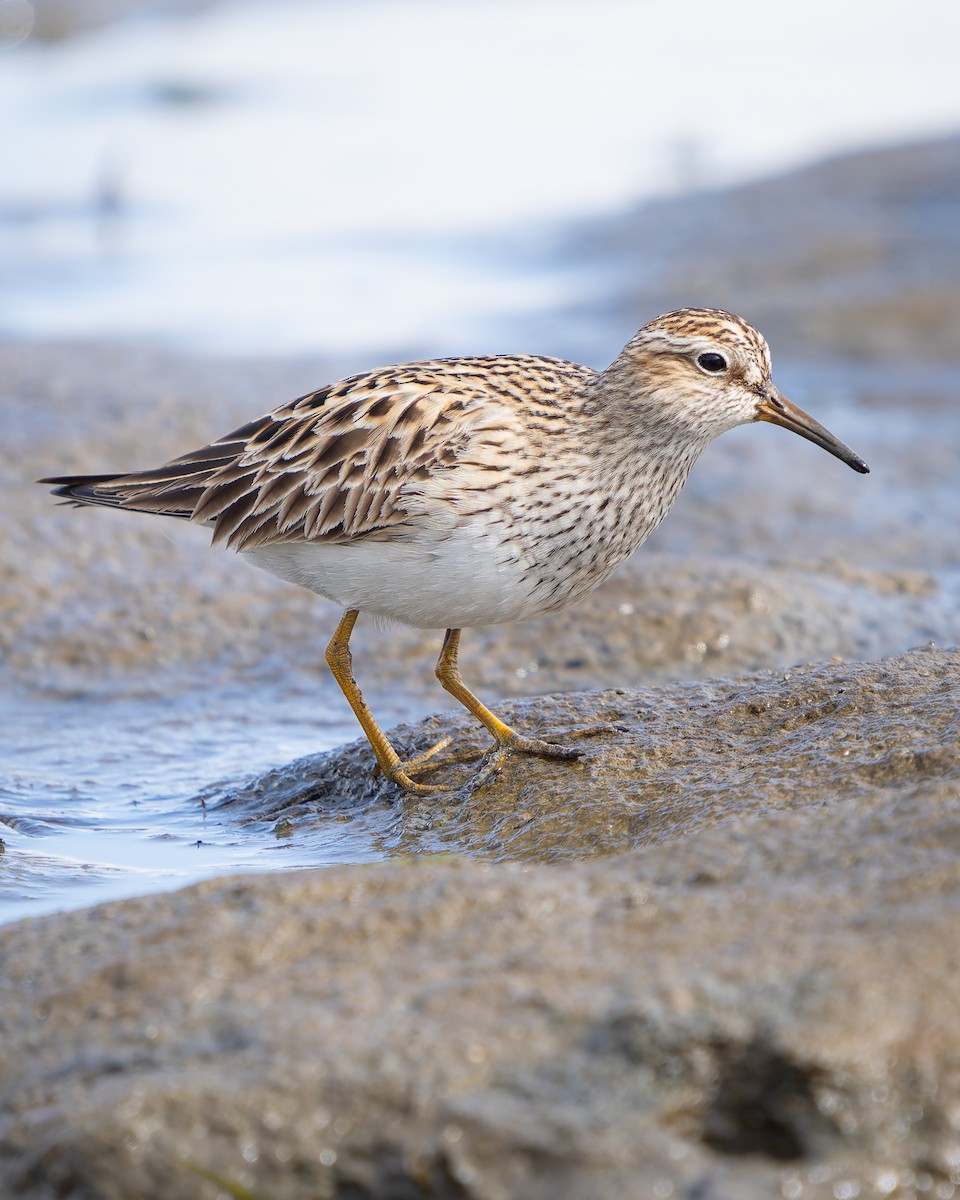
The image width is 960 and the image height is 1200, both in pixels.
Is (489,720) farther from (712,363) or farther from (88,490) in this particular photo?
(88,490)

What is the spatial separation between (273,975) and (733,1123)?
109 cm

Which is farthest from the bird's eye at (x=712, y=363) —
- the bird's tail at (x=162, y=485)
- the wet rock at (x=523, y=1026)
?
the wet rock at (x=523, y=1026)

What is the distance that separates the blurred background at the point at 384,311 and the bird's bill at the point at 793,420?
1.22 m

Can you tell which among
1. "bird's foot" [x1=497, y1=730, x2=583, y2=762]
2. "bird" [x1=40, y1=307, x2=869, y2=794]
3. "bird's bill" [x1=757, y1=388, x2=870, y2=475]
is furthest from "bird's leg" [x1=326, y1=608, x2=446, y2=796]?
"bird's bill" [x1=757, y1=388, x2=870, y2=475]

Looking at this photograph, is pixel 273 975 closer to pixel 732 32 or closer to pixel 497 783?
pixel 497 783

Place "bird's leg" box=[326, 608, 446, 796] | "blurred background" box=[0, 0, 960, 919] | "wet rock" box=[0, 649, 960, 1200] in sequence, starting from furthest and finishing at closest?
"blurred background" box=[0, 0, 960, 919] < "bird's leg" box=[326, 608, 446, 796] < "wet rock" box=[0, 649, 960, 1200]

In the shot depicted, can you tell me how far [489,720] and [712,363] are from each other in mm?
1622

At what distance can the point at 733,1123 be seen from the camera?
331 cm

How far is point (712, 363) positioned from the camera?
6277mm

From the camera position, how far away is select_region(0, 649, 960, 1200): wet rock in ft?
10.5

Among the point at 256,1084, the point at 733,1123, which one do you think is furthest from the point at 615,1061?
the point at 256,1084

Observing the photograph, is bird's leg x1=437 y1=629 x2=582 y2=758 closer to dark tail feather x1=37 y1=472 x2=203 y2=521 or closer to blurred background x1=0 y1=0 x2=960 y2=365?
dark tail feather x1=37 y1=472 x2=203 y2=521

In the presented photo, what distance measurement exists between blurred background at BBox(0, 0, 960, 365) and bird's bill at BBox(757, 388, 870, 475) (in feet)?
25.0

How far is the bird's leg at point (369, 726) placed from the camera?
20.1 feet
